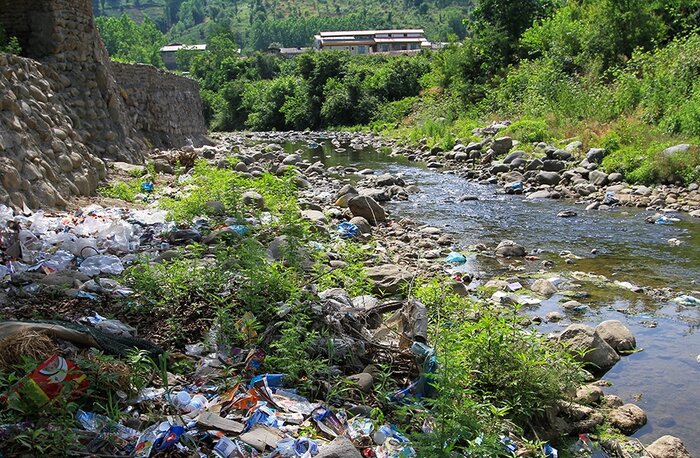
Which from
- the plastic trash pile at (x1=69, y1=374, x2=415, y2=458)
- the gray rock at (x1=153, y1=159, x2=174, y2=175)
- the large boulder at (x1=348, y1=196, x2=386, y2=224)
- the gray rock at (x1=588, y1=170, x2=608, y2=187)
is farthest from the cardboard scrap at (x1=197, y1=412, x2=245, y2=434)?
the gray rock at (x1=588, y1=170, x2=608, y2=187)

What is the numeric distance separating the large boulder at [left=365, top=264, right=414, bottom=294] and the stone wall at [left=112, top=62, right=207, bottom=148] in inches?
356

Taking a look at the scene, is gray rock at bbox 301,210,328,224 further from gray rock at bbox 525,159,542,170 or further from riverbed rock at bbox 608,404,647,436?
gray rock at bbox 525,159,542,170

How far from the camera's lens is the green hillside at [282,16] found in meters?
102

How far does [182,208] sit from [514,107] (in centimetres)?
1464

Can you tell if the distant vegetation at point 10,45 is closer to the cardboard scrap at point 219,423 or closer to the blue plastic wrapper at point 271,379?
the blue plastic wrapper at point 271,379

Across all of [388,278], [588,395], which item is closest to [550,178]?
[388,278]

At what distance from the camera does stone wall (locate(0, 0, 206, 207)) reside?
7805 millimetres

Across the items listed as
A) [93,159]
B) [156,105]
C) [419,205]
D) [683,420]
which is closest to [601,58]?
[419,205]

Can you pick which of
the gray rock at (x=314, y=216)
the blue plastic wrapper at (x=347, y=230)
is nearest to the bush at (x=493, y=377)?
the blue plastic wrapper at (x=347, y=230)

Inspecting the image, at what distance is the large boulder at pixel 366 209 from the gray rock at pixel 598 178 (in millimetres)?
4641

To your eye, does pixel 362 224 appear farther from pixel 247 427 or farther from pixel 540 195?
pixel 247 427

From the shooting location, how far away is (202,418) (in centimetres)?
332

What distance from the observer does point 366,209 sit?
10.3 metres

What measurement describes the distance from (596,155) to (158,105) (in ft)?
34.7
